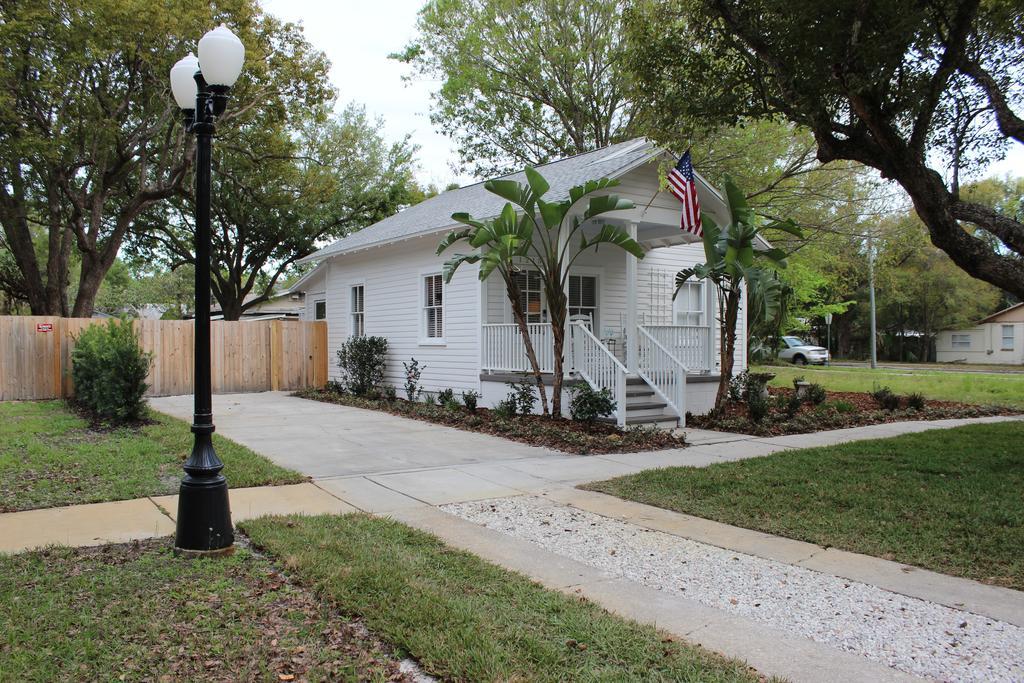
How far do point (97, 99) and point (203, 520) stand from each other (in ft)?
53.9

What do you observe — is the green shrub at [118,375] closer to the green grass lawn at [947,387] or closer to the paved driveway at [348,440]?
the paved driveway at [348,440]

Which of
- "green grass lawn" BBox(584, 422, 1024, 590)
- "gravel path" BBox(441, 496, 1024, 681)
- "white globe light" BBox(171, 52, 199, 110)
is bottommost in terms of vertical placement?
"gravel path" BBox(441, 496, 1024, 681)

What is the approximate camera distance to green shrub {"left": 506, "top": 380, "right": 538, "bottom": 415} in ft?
40.5

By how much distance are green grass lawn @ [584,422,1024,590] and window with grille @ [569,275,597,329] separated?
6.36 meters

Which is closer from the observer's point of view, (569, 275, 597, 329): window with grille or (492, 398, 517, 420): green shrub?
(492, 398, 517, 420): green shrub

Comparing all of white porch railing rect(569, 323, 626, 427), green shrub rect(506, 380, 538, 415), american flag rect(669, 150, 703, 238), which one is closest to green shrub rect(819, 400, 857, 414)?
white porch railing rect(569, 323, 626, 427)

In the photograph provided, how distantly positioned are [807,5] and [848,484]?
18.5 ft

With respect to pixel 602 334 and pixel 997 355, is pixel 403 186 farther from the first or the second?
pixel 997 355

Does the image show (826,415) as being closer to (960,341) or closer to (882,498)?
(882,498)

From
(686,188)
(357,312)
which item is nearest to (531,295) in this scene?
(686,188)

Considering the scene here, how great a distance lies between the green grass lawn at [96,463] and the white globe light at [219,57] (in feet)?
12.8

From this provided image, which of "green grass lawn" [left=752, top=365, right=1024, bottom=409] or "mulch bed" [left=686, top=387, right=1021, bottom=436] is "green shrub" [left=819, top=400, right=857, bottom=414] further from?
"green grass lawn" [left=752, top=365, right=1024, bottom=409]

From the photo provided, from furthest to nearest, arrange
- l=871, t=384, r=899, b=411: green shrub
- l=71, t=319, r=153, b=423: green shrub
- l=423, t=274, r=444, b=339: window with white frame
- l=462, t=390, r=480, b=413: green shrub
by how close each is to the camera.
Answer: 1. l=423, t=274, r=444, b=339: window with white frame
2. l=871, t=384, r=899, b=411: green shrub
3. l=462, t=390, r=480, b=413: green shrub
4. l=71, t=319, r=153, b=423: green shrub

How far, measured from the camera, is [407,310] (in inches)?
636
